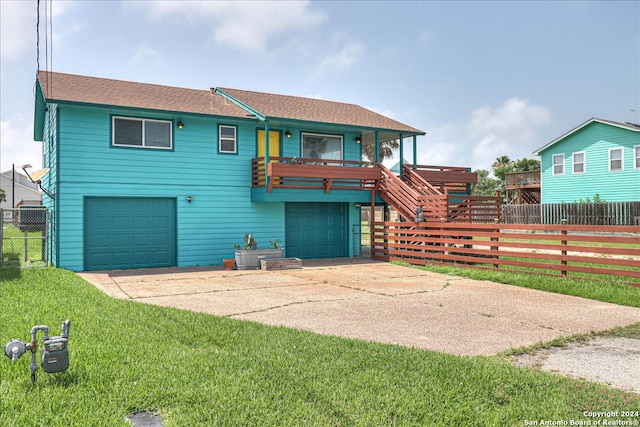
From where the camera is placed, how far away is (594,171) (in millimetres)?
29641

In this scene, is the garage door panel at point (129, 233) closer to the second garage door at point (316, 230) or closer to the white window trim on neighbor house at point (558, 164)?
the second garage door at point (316, 230)

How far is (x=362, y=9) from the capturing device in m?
14.6

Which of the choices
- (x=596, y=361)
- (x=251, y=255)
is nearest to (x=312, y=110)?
(x=251, y=255)

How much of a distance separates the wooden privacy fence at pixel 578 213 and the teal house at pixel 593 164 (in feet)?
5.95

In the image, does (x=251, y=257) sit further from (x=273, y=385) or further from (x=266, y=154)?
(x=273, y=385)

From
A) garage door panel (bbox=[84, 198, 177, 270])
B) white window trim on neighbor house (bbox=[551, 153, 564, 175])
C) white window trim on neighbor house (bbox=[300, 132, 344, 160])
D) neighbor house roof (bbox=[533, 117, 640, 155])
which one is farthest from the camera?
white window trim on neighbor house (bbox=[551, 153, 564, 175])

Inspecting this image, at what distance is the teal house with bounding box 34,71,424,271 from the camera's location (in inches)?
542

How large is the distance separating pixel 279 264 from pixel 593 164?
949 inches

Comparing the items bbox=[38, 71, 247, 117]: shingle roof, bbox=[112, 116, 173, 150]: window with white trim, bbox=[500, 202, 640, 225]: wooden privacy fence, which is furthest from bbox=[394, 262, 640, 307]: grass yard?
bbox=[500, 202, 640, 225]: wooden privacy fence

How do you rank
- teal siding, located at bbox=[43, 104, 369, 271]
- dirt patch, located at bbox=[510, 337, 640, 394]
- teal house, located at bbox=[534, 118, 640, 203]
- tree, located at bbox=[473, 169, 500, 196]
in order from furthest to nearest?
tree, located at bbox=[473, 169, 500, 196]
teal house, located at bbox=[534, 118, 640, 203]
teal siding, located at bbox=[43, 104, 369, 271]
dirt patch, located at bbox=[510, 337, 640, 394]

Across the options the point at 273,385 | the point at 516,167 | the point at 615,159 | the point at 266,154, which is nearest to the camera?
the point at 273,385

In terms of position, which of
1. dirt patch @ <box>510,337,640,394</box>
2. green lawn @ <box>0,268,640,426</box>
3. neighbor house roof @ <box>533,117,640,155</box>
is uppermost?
neighbor house roof @ <box>533,117,640,155</box>

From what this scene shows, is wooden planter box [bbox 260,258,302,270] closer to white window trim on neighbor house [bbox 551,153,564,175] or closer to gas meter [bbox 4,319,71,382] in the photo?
gas meter [bbox 4,319,71,382]

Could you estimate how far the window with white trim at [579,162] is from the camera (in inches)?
1193
